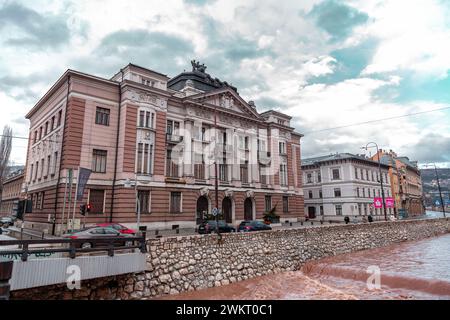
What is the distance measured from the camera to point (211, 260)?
1700 centimetres

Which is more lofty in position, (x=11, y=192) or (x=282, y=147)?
(x=282, y=147)

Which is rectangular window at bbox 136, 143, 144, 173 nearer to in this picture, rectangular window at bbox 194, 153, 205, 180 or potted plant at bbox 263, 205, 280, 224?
rectangular window at bbox 194, 153, 205, 180

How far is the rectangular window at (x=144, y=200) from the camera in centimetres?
3014

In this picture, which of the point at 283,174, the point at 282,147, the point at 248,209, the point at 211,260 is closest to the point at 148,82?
the point at 248,209

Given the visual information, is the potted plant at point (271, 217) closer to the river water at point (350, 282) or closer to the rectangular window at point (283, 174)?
the rectangular window at point (283, 174)

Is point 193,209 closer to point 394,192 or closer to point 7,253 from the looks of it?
point 7,253

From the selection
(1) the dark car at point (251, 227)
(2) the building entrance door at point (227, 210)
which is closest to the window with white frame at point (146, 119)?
(2) the building entrance door at point (227, 210)

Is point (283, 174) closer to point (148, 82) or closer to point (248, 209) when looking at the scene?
point (248, 209)

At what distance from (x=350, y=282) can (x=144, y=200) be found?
21.0 m

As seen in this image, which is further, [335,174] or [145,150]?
[335,174]

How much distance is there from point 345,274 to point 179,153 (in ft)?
72.3

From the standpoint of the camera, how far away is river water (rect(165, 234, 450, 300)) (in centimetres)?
1517

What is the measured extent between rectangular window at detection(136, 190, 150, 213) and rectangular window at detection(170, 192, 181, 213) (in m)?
2.90
